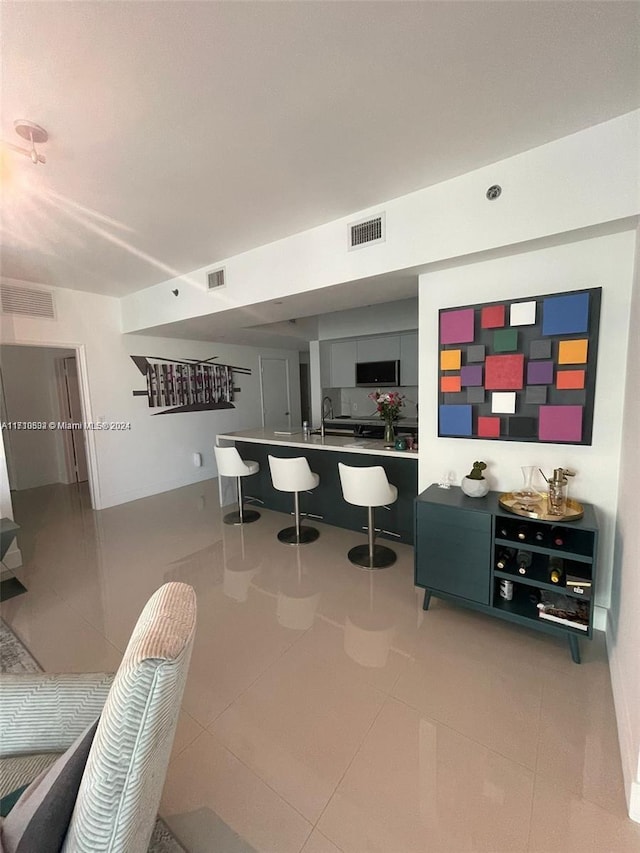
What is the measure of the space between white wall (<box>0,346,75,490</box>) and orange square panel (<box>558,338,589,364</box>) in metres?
6.62

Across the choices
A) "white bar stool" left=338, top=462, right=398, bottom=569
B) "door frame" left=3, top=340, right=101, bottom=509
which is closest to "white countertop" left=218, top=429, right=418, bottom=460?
"white bar stool" left=338, top=462, right=398, bottom=569

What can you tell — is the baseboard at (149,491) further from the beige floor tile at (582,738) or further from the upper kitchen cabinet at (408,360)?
the beige floor tile at (582,738)

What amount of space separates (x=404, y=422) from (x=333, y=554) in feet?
9.44

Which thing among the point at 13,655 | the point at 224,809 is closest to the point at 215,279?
the point at 13,655

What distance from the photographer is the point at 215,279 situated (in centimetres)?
366

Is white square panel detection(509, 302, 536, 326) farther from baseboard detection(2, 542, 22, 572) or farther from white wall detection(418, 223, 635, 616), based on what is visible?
baseboard detection(2, 542, 22, 572)

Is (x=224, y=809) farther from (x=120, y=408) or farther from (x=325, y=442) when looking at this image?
(x=120, y=408)

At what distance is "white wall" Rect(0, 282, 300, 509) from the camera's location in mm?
4465

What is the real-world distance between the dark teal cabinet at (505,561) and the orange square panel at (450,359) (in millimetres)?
903

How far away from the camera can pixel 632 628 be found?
156cm

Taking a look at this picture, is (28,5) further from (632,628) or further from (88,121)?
(632,628)

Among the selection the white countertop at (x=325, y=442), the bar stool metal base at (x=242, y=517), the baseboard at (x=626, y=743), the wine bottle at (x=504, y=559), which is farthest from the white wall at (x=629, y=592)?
the bar stool metal base at (x=242, y=517)

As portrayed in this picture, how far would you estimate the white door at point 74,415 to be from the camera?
20.2 ft

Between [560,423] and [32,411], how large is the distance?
7.37 metres
